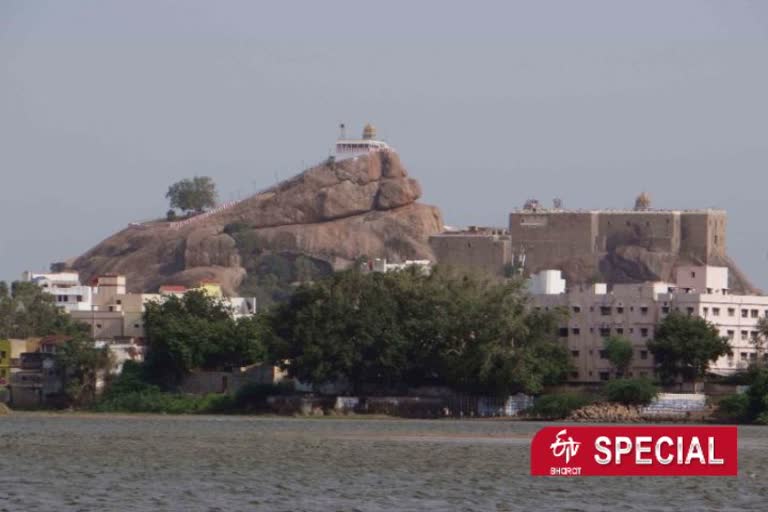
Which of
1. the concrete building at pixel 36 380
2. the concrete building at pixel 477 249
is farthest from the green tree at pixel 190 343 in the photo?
the concrete building at pixel 477 249

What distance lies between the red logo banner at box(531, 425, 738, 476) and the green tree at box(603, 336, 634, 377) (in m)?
46.4

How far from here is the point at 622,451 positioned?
174ft

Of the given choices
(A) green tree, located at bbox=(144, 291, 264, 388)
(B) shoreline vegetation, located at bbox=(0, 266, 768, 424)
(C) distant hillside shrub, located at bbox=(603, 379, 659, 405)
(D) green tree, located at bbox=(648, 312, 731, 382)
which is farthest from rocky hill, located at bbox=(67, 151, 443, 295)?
(C) distant hillside shrub, located at bbox=(603, 379, 659, 405)

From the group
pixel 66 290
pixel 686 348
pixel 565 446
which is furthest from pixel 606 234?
pixel 565 446

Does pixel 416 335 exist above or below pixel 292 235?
below

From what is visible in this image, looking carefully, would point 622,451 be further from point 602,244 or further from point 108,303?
point 602,244

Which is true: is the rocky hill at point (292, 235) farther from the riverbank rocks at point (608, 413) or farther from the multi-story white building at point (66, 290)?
the riverbank rocks at point (608, 413)

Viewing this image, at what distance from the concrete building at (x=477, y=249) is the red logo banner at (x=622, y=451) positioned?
391 feet

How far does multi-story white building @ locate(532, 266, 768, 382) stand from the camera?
10512 cm

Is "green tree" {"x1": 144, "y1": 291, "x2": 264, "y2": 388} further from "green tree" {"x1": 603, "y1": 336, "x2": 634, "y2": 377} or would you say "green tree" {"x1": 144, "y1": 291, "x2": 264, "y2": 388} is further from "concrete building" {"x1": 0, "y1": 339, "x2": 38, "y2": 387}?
"green tree" {"x1": 603, "y1": 336, "x2": 634, "y2": 377}

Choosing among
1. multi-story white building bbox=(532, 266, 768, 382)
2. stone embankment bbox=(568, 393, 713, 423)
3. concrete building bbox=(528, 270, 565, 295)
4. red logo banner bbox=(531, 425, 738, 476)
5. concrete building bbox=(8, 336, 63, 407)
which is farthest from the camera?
concrete building bbox=(528, 270, 565, 295)

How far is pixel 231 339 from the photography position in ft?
353

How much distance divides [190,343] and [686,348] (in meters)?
22.3

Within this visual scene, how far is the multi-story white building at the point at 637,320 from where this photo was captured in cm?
10512
